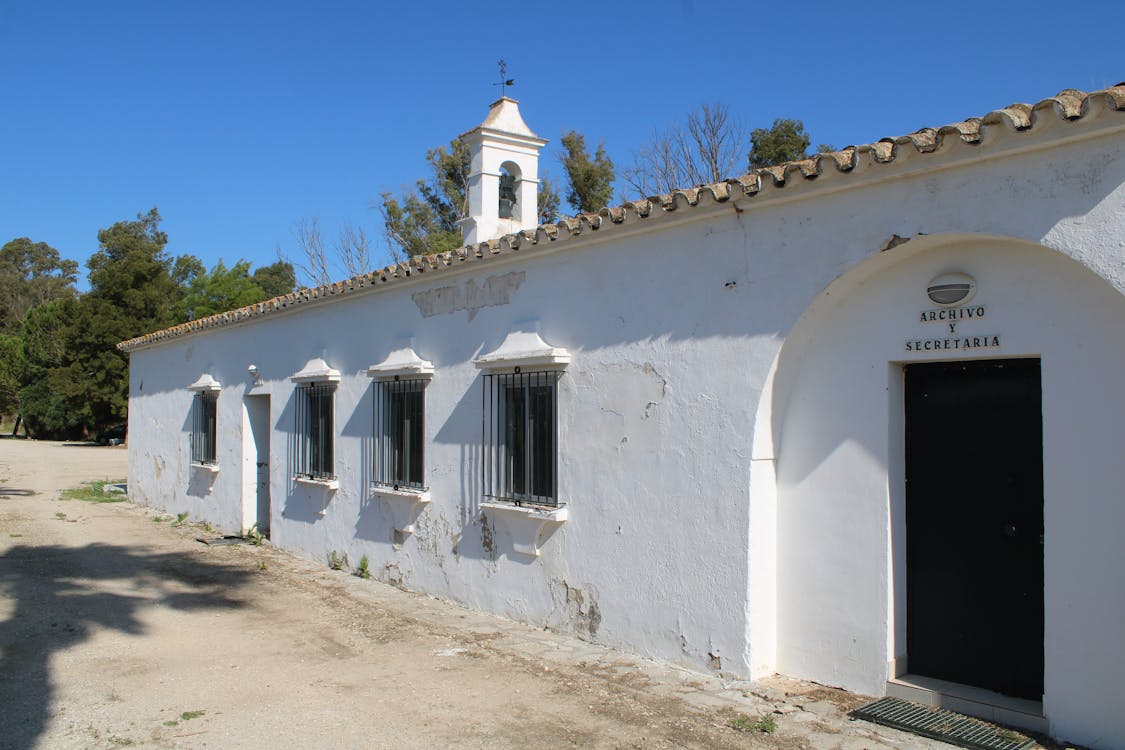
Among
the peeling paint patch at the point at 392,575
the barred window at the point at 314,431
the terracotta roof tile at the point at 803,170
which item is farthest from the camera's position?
the barred window at the point at 314,431

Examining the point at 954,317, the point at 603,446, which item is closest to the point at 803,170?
the point at 954,317

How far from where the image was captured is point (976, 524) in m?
5.00

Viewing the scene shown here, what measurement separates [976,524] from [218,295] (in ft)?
124

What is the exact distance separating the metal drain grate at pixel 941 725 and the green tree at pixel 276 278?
5563 centimetres

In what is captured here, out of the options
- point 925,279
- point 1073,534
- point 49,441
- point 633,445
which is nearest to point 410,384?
point 633,445

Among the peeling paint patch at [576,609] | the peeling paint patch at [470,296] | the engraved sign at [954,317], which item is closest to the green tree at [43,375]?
the peeling paint patch at [470,296]

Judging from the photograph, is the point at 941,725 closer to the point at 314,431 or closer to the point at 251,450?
the point at 314,431

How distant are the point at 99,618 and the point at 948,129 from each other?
761cm

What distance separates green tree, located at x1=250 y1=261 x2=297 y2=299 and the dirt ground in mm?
A: 50627

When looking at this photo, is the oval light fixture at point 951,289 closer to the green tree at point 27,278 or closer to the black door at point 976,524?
the black door at point 976,524

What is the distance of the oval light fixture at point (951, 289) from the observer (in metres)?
4.86

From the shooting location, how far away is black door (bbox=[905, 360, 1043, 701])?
476 centimetres

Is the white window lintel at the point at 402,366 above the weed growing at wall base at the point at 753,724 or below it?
above

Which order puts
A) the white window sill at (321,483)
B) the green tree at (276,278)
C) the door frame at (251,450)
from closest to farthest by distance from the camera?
the white window sill at (321,483)
the door frame at (251,450)
the green tree at (276,278)
